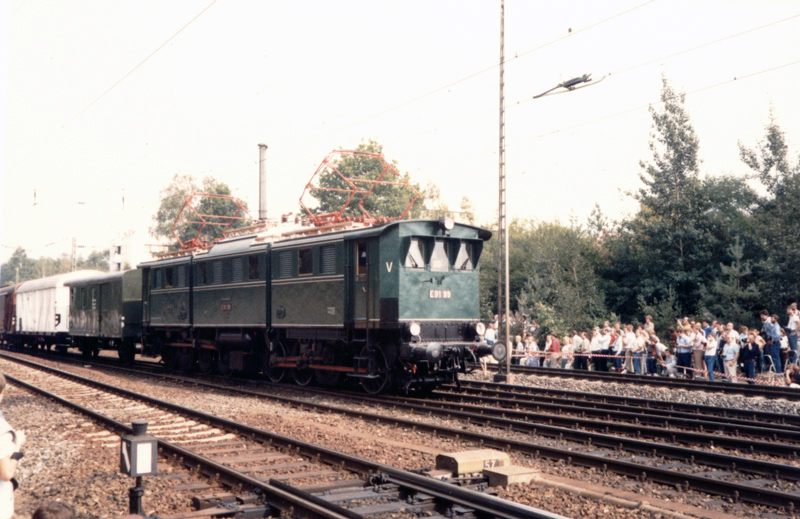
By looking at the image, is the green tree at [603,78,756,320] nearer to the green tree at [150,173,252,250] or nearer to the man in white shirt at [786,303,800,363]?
the man in white shirt at [786,303,800,363]

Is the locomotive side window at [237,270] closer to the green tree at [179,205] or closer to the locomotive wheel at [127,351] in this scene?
the locomotive wheel at [127,351]

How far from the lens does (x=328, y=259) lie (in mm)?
16344

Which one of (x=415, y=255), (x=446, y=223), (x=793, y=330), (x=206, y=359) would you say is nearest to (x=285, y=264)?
(x=415, y=255)

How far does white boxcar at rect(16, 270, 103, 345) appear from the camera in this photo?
1321 inches

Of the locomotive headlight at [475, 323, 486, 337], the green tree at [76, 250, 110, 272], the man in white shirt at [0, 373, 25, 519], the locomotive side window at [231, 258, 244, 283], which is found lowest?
the man in white shirt at [0, 373, 25, 519]

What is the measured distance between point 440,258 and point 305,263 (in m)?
3.31

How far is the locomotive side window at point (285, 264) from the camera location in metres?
17.4

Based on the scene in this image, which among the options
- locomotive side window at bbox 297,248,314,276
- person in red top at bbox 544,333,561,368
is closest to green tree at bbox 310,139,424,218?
person in red top at bbox 544,333,561,368

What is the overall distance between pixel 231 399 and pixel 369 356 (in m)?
3.24

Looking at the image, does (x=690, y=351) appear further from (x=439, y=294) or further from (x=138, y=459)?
(x=138, y=459)

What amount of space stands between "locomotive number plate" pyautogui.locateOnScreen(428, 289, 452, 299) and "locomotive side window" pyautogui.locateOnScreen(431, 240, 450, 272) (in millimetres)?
474

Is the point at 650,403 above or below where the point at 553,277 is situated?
below

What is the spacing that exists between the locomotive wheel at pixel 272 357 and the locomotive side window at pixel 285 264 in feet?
6.39

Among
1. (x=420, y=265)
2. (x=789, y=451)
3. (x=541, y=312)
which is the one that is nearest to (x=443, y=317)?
(x=420, y=265)
